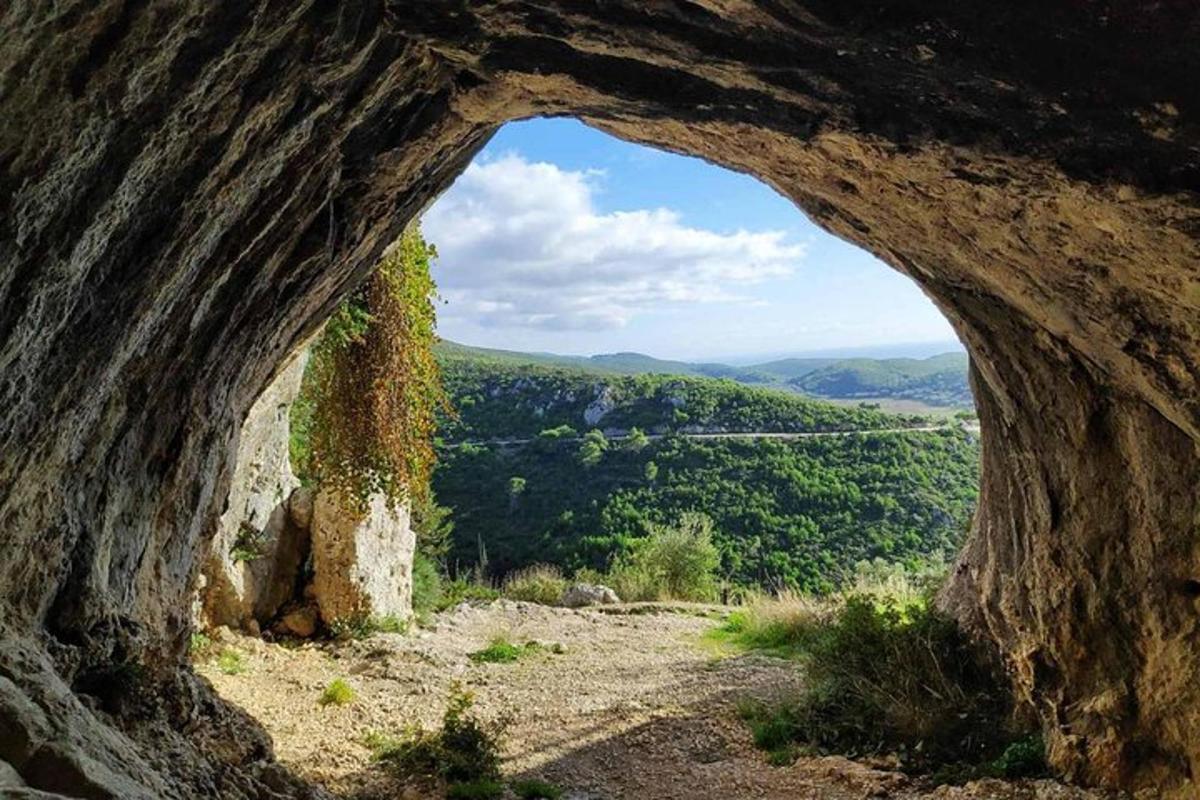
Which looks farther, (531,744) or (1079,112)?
(531,744)

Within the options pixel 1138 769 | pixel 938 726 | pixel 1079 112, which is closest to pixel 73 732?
pixel 1079 112

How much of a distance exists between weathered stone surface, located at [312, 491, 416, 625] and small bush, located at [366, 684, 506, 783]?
4.99 metres

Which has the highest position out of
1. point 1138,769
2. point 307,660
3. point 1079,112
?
point 1079,112

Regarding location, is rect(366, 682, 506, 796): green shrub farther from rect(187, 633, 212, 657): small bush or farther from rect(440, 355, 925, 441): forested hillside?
rect(440, 355, 925, 441): forested hillside

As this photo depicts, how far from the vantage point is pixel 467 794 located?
590 centimetres

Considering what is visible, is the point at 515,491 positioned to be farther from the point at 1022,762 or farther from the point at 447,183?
the point at 1022,762

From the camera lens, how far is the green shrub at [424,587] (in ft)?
49.9

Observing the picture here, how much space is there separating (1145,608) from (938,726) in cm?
249

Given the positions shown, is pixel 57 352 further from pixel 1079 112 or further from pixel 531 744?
pixel 531 744

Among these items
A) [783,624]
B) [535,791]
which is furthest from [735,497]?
[535,791]

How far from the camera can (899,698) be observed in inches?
294

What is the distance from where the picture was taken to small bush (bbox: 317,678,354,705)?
842cm

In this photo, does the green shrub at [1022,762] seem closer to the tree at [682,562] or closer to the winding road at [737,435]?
the tree at [682,562]

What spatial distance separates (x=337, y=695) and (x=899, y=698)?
5.94 m
